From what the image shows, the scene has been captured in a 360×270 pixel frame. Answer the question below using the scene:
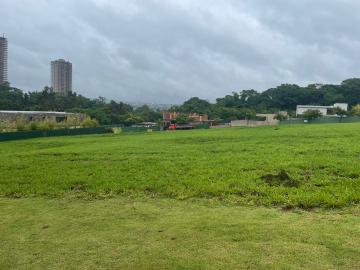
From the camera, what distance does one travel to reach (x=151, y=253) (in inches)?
177

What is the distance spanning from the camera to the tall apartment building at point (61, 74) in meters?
162

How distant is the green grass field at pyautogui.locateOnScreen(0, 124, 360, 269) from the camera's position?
433 cm

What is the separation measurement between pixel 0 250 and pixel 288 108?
376 feet

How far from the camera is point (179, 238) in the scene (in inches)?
195

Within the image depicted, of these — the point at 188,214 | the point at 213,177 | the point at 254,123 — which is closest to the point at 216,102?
the point at 254,123

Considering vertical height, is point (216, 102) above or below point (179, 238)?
above

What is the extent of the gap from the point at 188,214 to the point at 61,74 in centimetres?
16638

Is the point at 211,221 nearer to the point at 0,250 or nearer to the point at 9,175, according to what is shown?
the point at 0,250

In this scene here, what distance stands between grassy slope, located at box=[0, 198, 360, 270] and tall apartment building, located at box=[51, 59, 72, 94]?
532 feet

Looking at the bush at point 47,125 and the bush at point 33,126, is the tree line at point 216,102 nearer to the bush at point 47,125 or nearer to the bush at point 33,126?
the bush at point 47,125

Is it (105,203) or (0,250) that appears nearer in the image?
(0,250)

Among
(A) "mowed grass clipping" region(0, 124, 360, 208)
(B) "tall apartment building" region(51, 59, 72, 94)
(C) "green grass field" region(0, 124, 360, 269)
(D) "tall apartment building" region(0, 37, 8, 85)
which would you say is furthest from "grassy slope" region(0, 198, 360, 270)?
(B) "tall apartment building" region(51, 59, 72, 94)

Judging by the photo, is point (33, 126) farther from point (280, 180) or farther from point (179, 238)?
point (179, 238)

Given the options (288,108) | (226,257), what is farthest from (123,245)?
(288,108)
